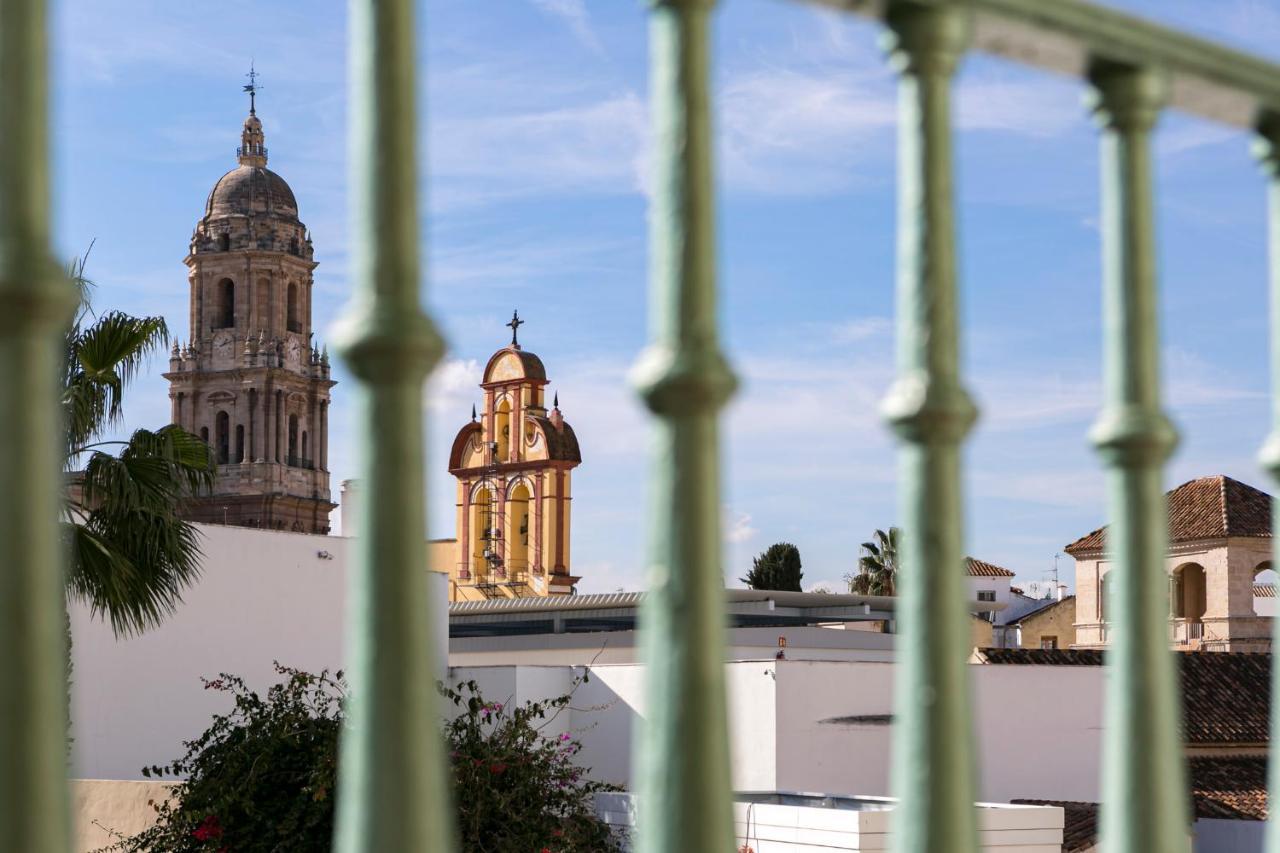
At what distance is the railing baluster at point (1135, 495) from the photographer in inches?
67.9

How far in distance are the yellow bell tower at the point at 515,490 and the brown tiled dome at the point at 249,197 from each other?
16881 millimetres

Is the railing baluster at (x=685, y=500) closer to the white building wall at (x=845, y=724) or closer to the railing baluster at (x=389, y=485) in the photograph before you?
the railing baluster at (x=389, y=485)

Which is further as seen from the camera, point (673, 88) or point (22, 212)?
point (673, 88)

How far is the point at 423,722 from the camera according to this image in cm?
133

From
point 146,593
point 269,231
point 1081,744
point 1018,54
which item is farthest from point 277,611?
point 269,231

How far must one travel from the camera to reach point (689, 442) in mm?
1457

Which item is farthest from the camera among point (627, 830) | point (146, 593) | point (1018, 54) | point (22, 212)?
point (627, 830)

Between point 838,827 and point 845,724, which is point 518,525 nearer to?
point 845,724

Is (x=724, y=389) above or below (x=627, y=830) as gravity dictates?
above

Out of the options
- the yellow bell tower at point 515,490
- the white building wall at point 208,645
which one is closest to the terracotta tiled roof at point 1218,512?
the yellow bell tower at point 515,490

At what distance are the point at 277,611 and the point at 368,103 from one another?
73.6 feet

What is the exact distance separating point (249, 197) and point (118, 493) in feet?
149

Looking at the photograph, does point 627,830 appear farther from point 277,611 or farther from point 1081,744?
point 1081,744

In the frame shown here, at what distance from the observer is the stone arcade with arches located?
34.3 meters
